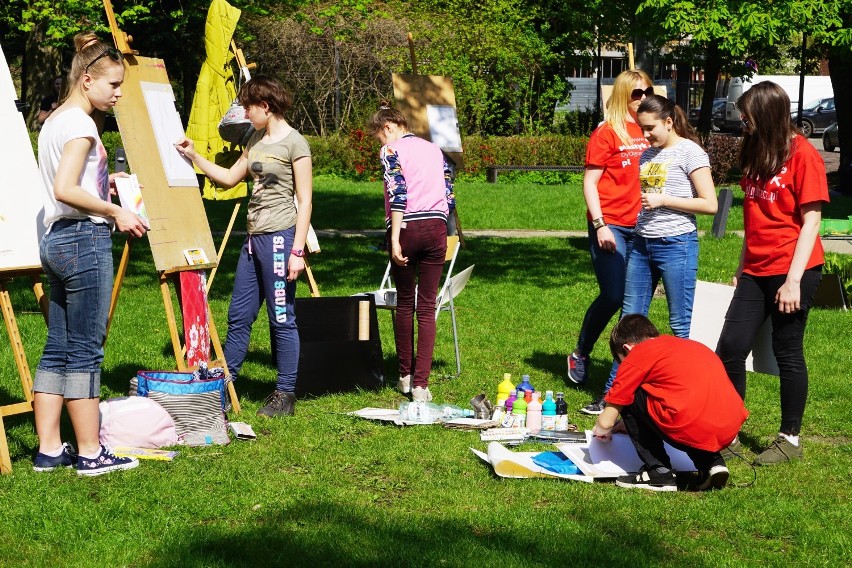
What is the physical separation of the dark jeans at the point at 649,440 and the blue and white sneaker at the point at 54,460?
8.63ft

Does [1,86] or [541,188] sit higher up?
[1,86]

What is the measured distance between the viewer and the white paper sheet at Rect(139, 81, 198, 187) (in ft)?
20.8

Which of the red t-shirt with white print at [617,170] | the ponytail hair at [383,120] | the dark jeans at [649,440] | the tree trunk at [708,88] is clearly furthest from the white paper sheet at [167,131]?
the tree trunk at [708,88]

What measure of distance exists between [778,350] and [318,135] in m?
22.1

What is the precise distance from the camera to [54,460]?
522 cm

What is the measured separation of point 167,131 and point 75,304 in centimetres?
168

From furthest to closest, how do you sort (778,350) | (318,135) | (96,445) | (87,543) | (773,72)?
(773,72)
(318,135)
(778,350)
(96,445)
(87,543)

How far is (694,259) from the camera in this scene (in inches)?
249

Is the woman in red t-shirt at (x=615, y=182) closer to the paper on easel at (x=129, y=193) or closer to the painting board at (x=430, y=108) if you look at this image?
the paper on easel at (x=129, y=193)

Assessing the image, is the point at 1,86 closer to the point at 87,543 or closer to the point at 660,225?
the point at 87,543

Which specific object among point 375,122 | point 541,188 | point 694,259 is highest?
point 375,122

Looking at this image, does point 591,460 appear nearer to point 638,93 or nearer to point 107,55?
point 638,93

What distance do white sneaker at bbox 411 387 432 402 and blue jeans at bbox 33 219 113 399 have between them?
217 cm

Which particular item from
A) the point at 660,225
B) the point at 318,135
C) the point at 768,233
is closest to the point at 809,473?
the point at 768,233
